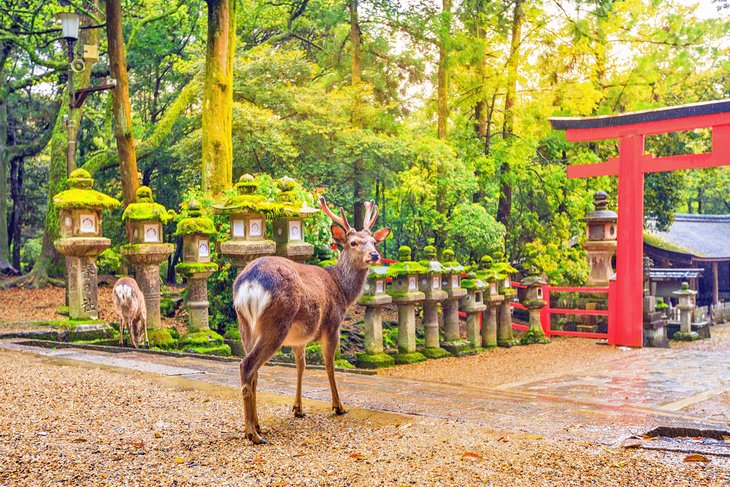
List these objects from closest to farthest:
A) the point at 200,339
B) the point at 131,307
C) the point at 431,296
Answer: the point at 131,307 < the point at 200,339 < the point at 431,296

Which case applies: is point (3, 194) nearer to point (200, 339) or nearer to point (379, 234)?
point (200, 339)

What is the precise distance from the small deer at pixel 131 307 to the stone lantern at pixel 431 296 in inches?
176

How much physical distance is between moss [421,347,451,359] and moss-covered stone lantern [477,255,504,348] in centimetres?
176

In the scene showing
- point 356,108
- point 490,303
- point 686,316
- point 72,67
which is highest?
point 356,108

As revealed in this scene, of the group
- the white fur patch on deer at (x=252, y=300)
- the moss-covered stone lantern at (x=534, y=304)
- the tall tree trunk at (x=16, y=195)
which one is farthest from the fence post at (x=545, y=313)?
the tall tree trunk at (x=16, y=195)

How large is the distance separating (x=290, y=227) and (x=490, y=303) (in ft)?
16.7

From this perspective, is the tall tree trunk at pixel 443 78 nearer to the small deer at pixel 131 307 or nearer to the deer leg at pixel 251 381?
the small deer at pixel 131 307

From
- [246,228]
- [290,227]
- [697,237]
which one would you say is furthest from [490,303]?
[697,237]

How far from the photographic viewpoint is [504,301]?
586 inches

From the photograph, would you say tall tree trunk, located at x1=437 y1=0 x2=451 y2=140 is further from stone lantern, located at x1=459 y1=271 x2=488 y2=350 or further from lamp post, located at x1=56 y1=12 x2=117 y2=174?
lamp post, located at x1=56 y1=12 x2=117 y2=174

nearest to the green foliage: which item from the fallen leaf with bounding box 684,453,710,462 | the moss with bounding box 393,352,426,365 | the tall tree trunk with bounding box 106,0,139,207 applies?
the tall tree trunk with bounding box 106,0,139,207

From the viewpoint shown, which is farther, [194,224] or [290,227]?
[194,224]

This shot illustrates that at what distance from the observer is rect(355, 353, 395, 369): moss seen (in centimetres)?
1170

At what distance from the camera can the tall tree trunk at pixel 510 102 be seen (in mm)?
20297
